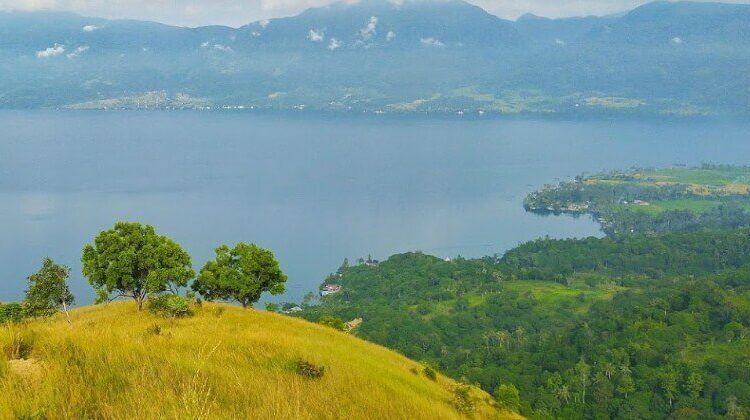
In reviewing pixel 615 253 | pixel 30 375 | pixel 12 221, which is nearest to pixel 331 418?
pixel 30 375

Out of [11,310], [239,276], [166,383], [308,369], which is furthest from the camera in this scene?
[239,276]

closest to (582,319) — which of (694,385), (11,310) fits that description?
(694,385)

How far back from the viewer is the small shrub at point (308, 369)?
5.56m

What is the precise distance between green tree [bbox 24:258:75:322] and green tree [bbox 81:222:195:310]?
0.97m

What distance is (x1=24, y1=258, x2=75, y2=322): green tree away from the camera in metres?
17.8

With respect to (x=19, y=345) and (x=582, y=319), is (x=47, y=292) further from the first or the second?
(x=582, y=319)

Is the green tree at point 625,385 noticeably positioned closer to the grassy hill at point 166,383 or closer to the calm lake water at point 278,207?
the calm lake water at point 278,207

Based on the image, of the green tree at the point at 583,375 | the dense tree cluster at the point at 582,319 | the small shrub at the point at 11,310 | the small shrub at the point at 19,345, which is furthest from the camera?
the green tree at the point at 583,375

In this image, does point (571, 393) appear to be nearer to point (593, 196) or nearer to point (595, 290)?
point (595, 290)

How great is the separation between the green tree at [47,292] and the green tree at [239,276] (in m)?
6.49

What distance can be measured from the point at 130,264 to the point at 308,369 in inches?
630

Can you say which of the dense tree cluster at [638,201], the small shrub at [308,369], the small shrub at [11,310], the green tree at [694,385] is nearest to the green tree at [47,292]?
the small shrub at [11,310]

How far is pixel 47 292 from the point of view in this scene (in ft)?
59.7

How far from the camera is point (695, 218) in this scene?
129875 millimetres
